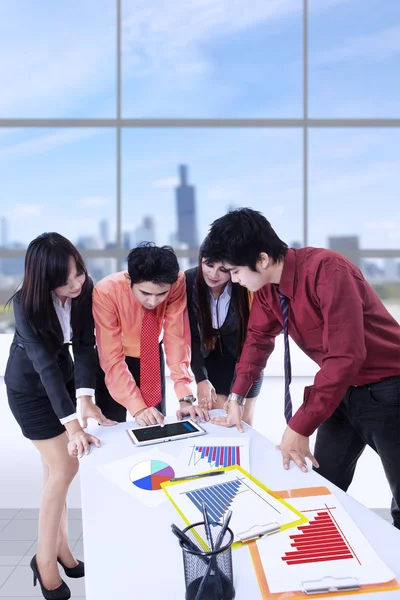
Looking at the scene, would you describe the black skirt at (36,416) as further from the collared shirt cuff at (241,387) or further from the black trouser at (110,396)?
the collared shirt cuff at (241,387)

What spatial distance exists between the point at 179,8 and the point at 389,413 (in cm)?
414

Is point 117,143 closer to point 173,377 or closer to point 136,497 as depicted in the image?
point 173,377

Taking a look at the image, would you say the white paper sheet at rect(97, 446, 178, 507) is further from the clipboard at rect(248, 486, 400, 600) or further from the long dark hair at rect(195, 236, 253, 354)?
the long dark hair at rect(195, 236, 253, 354)

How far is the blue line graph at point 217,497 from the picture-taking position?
3.59 ft

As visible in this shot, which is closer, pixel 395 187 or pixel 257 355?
A: pixel 257 355

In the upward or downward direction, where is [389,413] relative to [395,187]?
downward

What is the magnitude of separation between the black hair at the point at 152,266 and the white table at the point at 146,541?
2.13ft

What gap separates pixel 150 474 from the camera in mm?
1313

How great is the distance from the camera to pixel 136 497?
1193 mm

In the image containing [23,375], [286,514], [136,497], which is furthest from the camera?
[23,375]

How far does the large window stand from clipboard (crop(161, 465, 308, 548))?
2.27m

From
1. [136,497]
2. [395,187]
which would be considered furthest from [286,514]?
[395,187]

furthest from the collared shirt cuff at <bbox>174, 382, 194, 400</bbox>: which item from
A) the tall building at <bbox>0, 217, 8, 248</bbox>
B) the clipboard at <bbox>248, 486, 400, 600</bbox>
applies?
the tall building at <bbox>0, 217, 8, 248</bbox>

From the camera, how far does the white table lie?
2.84ft
